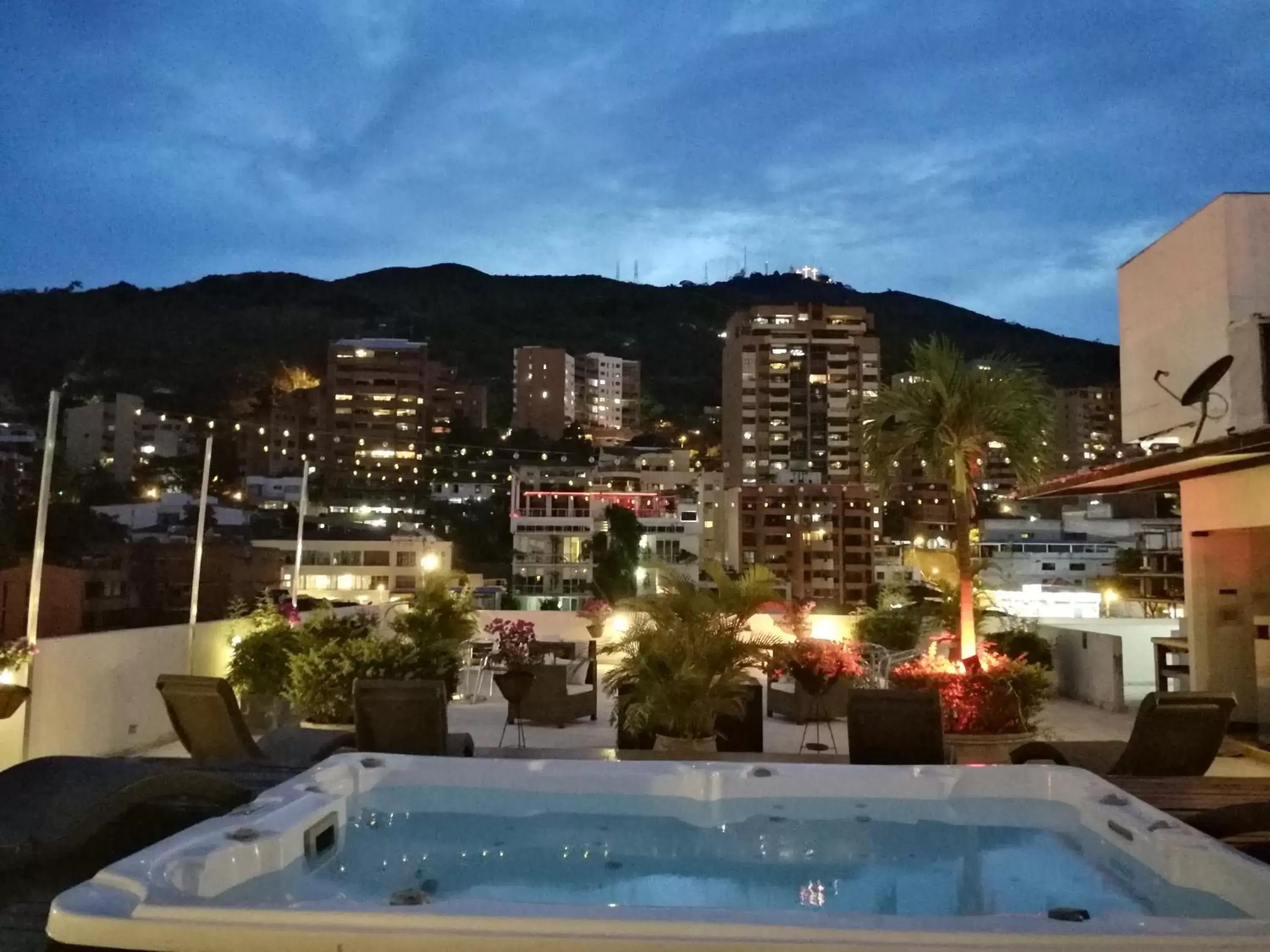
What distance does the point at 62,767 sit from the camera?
5008 millimetres

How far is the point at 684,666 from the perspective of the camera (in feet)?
19.7

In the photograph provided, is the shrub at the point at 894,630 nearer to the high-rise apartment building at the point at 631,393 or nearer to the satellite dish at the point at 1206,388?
the satellite dish at the point at 1206,388

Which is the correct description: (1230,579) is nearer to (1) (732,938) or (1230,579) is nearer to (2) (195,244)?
(1) (732,938)

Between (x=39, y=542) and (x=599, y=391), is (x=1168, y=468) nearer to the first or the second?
(x=39, y=542)

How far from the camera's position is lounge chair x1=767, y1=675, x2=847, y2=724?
29.5ft

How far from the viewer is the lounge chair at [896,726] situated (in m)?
5.60

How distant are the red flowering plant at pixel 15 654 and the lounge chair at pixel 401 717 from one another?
2220mm

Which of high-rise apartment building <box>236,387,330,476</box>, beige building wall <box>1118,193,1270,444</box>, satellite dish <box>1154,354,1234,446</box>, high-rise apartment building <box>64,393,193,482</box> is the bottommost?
satellite dish <box>1154,354,1234,446</box>

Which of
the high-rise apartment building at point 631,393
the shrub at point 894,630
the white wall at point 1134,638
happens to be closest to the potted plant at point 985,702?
the white wall at point 1134,638

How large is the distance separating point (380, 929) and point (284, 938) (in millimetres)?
265

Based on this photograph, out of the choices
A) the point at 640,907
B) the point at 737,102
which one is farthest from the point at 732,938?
the point at 737,102

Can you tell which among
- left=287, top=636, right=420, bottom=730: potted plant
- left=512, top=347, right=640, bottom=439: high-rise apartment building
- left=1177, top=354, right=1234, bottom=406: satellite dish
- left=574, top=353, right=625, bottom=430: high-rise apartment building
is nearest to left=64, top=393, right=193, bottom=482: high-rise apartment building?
left=287, top=636, right=420, bottom=730: potted plant

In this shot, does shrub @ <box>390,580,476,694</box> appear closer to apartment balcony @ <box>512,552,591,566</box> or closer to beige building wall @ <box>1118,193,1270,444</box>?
beige building wall @ <box>1118,193,1270,444</box>

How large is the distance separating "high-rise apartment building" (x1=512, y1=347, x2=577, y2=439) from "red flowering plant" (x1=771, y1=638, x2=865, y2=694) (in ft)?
313
